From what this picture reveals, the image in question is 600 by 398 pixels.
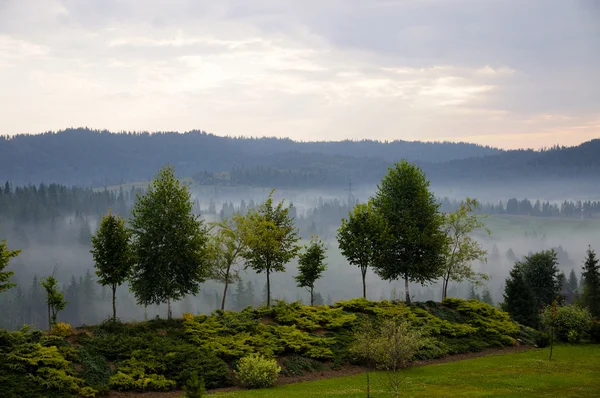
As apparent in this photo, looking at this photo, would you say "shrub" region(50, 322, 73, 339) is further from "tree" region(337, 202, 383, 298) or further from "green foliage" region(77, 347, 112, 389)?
"tree" region(337, 202, 383, 298)

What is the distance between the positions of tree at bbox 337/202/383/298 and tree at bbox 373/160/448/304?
90cm

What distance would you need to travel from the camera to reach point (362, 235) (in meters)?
63.1

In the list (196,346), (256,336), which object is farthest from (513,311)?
(196,346)

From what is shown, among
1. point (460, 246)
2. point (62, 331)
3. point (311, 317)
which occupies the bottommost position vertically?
point (311, 317)

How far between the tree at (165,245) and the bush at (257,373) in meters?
15.1

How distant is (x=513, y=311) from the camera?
8506cm

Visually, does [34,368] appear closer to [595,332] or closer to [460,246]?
[595,332]

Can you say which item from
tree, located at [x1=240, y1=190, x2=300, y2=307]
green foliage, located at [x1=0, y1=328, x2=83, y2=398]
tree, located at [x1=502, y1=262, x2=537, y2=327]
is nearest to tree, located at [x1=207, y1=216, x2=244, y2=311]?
tree, located at [x1=240, y1=190, x2=300, y2=307]

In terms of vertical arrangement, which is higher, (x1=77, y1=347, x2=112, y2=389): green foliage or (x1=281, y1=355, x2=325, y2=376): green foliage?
(x1=77, y1=347, x2=112, y2=389): green foliage

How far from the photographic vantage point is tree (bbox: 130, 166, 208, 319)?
173ft

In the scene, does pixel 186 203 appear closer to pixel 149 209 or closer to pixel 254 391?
pixel 149 209

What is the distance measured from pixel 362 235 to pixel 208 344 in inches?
1000

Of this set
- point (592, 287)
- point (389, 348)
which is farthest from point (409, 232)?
point (592, 287)

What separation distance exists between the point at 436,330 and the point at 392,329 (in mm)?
18319
